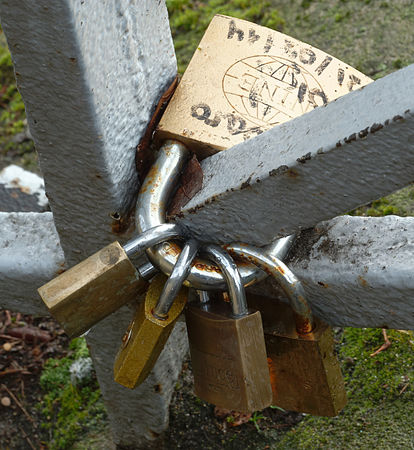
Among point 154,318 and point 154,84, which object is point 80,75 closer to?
point 154,84

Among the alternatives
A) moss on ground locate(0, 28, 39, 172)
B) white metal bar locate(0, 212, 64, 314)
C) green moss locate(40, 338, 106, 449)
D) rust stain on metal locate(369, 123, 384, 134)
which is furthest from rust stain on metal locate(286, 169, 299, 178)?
moss on ground locate(0, 28, 39, 172)

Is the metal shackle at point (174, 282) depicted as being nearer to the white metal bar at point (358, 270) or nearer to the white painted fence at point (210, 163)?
the white painted fence at point (210, 163)

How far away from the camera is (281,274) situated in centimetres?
98

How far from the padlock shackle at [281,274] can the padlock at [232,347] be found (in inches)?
1.3

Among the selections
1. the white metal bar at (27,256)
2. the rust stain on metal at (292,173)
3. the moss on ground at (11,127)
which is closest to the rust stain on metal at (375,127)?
the rust stain on metal at (292,173)

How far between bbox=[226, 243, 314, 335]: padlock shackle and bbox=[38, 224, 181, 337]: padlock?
0.41 feet

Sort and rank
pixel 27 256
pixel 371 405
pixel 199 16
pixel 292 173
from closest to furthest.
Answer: pixel 292 173, pixel 27 256, pixel 371 405, pixel 199 16

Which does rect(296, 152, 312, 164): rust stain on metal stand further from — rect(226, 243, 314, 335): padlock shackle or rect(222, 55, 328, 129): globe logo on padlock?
rect(222, 55, 328, 129): globe logo on padlock

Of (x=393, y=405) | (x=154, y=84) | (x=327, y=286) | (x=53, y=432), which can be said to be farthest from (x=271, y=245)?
(x=53, y=432)

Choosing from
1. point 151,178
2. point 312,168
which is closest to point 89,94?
point 151,178

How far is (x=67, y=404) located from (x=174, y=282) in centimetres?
101

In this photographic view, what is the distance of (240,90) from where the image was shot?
1.18 meters

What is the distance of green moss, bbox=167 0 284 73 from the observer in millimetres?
2379

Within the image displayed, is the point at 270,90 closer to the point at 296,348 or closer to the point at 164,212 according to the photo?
the point at 164,212
